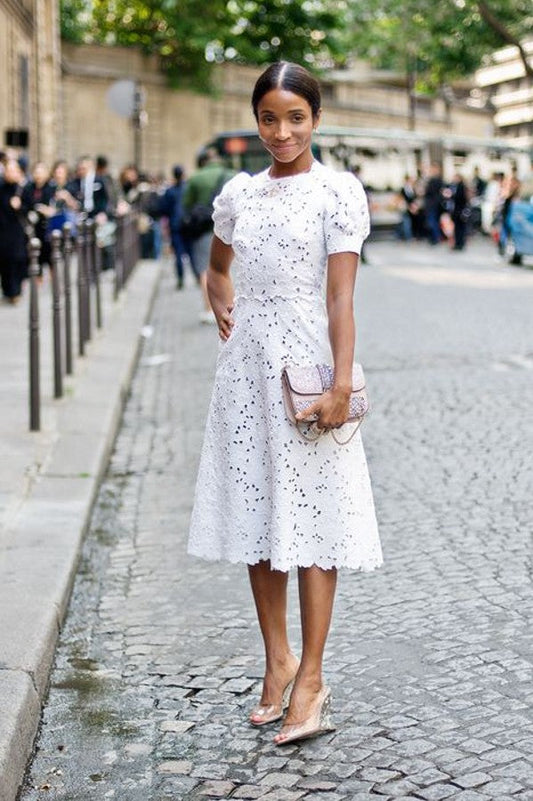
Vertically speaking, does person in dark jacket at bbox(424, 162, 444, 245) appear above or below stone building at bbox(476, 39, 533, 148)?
below

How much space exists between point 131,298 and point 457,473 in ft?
35.8

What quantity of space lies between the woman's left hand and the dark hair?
727 mm

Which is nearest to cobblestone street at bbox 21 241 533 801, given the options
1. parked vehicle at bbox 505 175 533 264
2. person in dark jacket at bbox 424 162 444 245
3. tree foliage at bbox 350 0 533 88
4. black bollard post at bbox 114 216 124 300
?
black bollard post at bbox 114 216 124 300

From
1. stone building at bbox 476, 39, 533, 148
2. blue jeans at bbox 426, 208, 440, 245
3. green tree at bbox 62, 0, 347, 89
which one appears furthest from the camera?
stone building at bbox 476, 39, 533, 148

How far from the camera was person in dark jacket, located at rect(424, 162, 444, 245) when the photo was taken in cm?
3612

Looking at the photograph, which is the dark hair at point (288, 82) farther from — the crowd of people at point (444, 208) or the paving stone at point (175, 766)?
the crowd of people at point (444, 208)

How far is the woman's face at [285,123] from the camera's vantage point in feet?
12.5

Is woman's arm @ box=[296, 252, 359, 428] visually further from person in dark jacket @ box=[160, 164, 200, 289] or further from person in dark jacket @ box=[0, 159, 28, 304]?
person in dark jacket @ box=[160, 164, 200, 289]

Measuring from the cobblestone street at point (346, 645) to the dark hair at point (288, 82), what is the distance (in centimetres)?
158

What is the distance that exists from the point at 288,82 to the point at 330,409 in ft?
2.62

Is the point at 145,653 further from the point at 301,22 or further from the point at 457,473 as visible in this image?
the point at 301,22

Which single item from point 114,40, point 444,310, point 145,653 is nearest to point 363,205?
point 145,653

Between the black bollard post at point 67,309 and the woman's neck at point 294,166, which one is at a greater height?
the woman's neck at point 294,166

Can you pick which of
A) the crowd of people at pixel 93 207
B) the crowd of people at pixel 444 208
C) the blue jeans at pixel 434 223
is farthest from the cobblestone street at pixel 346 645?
the blue jeans at pixel 434 223
